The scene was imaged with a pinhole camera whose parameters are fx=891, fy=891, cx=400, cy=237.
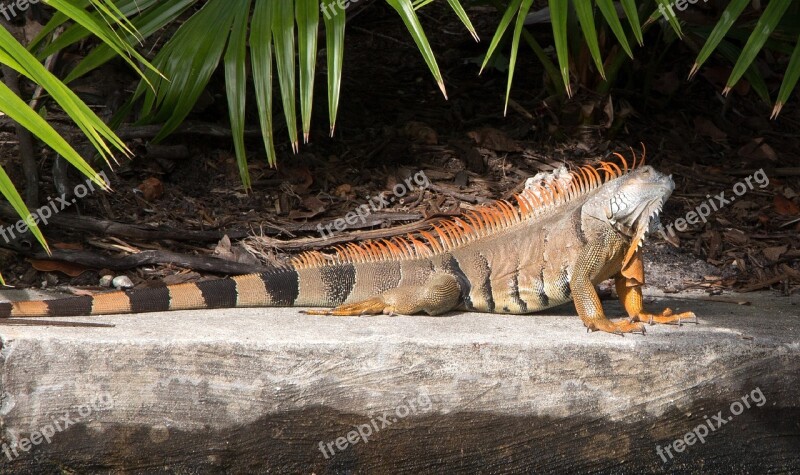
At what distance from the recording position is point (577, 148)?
6305 mm

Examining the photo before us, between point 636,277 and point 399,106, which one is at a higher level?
point 399,106

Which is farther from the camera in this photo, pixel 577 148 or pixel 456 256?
pixel 577 148

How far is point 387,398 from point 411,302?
31.6 inches

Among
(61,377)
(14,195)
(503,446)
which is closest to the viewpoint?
(14,195)

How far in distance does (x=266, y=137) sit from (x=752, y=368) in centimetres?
239

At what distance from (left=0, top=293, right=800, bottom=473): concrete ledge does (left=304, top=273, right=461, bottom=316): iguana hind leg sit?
1.29 feet

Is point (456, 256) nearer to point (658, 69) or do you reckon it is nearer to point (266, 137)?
point (266, 137)

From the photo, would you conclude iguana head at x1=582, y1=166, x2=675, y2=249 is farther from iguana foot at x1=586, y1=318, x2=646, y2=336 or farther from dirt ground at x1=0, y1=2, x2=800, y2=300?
dirt ground at x1=0, y1=2, x2=800, y2=300

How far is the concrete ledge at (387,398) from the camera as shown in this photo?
3451 millimetres

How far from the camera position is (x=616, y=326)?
393 centimetres

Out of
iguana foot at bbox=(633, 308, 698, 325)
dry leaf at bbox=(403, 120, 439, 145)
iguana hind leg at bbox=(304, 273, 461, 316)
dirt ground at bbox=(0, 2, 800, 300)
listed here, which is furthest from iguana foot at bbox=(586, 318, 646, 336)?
dry leaf at bbox=(403, 120, 439, 145)

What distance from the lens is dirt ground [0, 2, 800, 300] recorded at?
531 cm

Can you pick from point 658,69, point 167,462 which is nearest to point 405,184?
point 658,69

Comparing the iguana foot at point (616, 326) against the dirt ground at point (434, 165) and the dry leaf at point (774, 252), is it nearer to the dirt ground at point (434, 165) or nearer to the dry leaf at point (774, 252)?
the dirt ground at point (434, 165)
